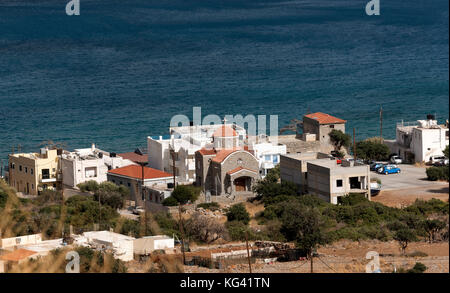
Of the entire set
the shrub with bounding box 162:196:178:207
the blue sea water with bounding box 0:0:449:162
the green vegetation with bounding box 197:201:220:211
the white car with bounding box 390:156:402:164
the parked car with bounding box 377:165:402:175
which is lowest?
the green vegetation with bounding box 197:201:220:211

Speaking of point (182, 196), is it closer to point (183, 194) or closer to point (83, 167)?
point (183, 194)

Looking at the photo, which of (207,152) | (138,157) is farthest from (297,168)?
(138,157)

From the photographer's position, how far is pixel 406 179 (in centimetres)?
2219

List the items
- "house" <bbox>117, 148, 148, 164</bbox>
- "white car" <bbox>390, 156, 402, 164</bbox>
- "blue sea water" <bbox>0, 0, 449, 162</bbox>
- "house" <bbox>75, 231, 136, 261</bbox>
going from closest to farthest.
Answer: "house" <bbox>75, 231, 136, 261</bbox> < "white car" <bbox>390, 156, 402, 164</bbox> < "house" <bbox>117, 148, 148, 164</bbox> < "blue sea water" <bbox>0, 0, 449, 162</bbox>

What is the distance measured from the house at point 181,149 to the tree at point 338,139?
3216 mm

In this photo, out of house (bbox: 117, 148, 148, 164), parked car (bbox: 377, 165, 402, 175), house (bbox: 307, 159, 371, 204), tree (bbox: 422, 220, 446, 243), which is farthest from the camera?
house (bbox: 117, 148, 148, 164)

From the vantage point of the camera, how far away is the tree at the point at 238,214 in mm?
18344

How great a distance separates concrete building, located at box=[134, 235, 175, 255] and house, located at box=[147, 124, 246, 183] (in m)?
8.78

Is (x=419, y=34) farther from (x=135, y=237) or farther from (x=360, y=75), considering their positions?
(x=135, y=237)

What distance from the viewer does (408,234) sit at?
46.9ft

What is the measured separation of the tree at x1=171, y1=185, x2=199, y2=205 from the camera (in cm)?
2053

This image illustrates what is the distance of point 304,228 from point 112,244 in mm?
3833

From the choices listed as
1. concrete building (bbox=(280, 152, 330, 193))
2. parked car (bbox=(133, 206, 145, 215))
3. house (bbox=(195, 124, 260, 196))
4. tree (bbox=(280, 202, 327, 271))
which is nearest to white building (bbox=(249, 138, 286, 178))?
house (bbox=(195, 124, 260, 196))

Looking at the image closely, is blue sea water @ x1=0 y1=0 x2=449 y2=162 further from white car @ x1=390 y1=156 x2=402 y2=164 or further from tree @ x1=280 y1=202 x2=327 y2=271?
tree @ x1=280 y1=202 x2=327 y2=271
